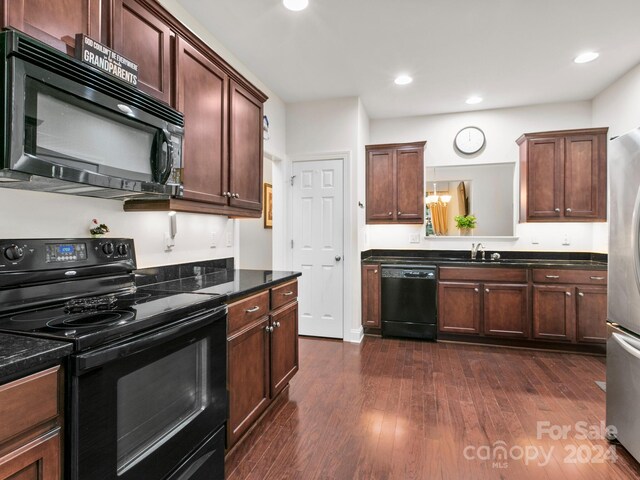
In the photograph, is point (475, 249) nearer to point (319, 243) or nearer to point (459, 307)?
point (459, 307)

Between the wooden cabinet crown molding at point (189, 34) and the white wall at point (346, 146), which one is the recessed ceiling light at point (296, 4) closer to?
the wooden cabinet crown molding at point (189, 34)

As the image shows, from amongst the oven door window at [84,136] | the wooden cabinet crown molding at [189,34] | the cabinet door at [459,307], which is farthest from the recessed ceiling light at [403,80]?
the oven door window at [84,136]

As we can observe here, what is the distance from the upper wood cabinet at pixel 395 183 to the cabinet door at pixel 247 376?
2.63 m

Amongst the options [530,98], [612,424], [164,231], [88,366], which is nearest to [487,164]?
[530,98]

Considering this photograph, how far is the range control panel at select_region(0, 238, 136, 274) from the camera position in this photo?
131 cm

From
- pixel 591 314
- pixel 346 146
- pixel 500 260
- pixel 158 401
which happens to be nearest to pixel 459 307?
pixel 500 260

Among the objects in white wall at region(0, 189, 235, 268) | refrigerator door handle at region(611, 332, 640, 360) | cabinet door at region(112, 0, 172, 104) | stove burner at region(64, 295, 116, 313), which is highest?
cabinet door at region(112, 0, 172, 104)

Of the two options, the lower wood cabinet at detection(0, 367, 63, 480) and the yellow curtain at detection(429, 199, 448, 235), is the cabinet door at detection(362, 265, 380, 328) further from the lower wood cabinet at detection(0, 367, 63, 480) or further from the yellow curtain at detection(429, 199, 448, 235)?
the lower wood cabinet at detection(0, 367, 63, 480)

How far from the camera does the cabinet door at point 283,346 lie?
2.28 meters

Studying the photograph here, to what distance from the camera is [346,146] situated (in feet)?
13.0

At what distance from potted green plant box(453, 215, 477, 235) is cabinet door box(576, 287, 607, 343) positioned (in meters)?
1.28

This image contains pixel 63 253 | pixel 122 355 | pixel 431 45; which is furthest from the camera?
pixel 431 45

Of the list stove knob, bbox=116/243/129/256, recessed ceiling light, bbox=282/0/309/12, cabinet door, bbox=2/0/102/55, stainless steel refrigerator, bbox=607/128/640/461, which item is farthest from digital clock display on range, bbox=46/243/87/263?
stainless steel refrigerator, bbox=607/128/640/461

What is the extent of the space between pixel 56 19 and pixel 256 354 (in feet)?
5.80
